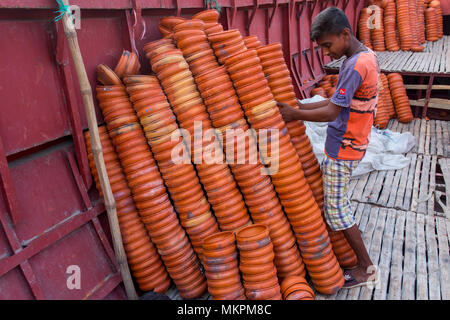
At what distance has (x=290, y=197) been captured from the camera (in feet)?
9.23

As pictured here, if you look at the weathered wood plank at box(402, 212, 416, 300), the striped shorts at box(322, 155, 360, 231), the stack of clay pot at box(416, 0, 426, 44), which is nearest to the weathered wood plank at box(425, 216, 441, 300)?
the weathered wood plank at box(402, 212, 416, 300)

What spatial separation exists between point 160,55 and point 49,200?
4.76 ft

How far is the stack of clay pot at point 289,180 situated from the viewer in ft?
9.08

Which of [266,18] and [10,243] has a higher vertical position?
[266,18]

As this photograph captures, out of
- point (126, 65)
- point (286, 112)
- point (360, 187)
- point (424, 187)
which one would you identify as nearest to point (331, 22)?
point (286, 112)

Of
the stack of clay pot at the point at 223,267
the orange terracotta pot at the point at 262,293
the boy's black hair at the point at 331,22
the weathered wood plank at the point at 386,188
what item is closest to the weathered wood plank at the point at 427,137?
the weathered wood plank at the point at 386,188

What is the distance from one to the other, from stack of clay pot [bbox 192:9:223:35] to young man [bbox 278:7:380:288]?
927mm

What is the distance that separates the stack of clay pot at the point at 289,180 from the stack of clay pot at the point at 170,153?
64cm

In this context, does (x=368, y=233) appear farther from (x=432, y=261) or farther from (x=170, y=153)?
(x=170, y=153)

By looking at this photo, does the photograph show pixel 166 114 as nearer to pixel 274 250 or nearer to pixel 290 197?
pixel 290 197

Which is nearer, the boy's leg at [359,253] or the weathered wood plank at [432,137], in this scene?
the boy's leg at [359,253]

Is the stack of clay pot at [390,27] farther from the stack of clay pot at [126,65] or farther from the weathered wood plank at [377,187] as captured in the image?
the stack of clay pot at [126,65]
